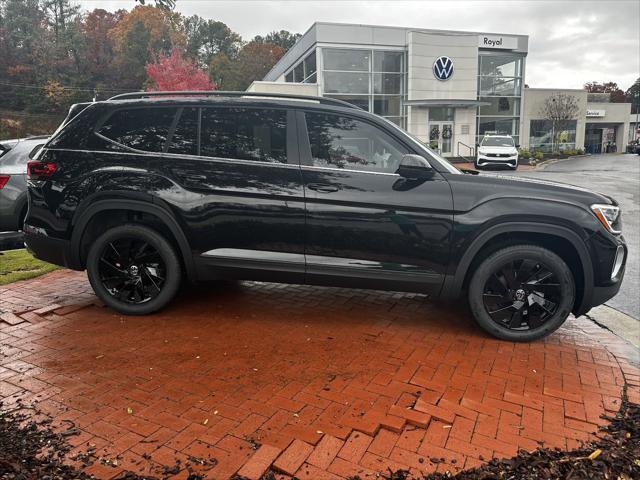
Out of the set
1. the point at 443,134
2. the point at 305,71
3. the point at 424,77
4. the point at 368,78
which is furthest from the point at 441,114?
the point at 305,71

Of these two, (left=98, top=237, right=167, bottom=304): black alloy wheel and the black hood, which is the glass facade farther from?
(left=98, top=237, right=167, bottom=304): black alloy wheel

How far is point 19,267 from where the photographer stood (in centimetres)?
611

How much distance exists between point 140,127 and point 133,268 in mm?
1260

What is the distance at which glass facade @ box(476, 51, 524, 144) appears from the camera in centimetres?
3312

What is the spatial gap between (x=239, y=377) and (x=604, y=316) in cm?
377

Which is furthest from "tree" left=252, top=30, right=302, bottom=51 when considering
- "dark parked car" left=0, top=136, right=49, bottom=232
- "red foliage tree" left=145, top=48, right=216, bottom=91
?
"dark parked car" left=0, top=136, right=49, bottom=232

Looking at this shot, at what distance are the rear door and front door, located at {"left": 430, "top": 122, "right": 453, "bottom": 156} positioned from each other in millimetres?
28967

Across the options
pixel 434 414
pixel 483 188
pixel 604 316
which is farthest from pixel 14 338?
pixel 604 316

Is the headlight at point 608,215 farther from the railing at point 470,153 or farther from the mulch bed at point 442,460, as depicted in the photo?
the railing at point 470,153

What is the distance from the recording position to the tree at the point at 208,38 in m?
68.0

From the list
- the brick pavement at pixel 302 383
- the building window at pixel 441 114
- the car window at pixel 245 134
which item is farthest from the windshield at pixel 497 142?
the car window at pixel 245 134

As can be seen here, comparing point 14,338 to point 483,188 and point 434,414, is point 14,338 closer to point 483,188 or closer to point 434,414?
point 434,414

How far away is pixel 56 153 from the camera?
13.8 feet

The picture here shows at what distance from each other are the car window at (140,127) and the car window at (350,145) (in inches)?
50.3
